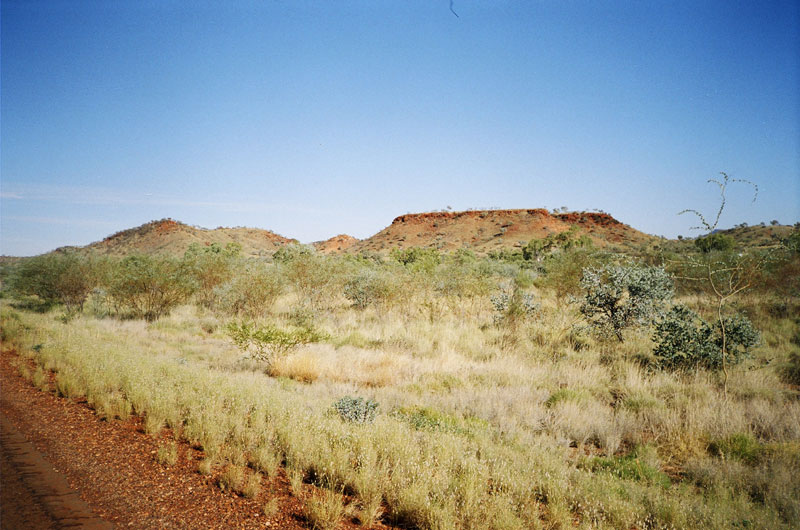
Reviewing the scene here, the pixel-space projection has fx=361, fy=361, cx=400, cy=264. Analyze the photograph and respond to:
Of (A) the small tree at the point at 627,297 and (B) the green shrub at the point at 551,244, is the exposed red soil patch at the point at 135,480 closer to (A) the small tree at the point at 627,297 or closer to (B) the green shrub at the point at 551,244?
(A) the small tree at the point at 627,297

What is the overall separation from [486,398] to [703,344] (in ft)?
18.2

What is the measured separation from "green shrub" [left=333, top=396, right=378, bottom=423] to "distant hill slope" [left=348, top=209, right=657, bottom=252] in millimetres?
61561

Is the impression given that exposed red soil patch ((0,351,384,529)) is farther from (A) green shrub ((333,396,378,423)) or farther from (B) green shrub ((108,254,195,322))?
(B) green shrub ((108,254,195,322))

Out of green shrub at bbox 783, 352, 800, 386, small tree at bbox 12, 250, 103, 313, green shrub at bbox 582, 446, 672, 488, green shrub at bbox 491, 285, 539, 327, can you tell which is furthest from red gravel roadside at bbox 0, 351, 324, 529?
small tree at bbox 12, 250, 103, 313

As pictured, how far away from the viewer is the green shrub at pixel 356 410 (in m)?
5.44

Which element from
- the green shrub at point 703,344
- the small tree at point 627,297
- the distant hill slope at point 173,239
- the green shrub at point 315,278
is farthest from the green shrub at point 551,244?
the distant hill slope at point 173,239

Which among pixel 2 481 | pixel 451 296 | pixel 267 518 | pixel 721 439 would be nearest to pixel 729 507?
pixel 721 439

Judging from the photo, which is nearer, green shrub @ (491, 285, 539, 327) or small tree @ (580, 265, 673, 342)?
small tree @ (580, 265, 673, 342)

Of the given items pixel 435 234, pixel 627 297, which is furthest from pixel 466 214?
pixel 627 297

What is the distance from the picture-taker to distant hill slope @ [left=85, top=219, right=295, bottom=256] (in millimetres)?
65000

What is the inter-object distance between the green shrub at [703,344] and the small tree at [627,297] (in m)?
1.69

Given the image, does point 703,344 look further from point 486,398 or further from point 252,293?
point 252,293

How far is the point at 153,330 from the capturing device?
14039mm

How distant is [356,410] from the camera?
5.54m
